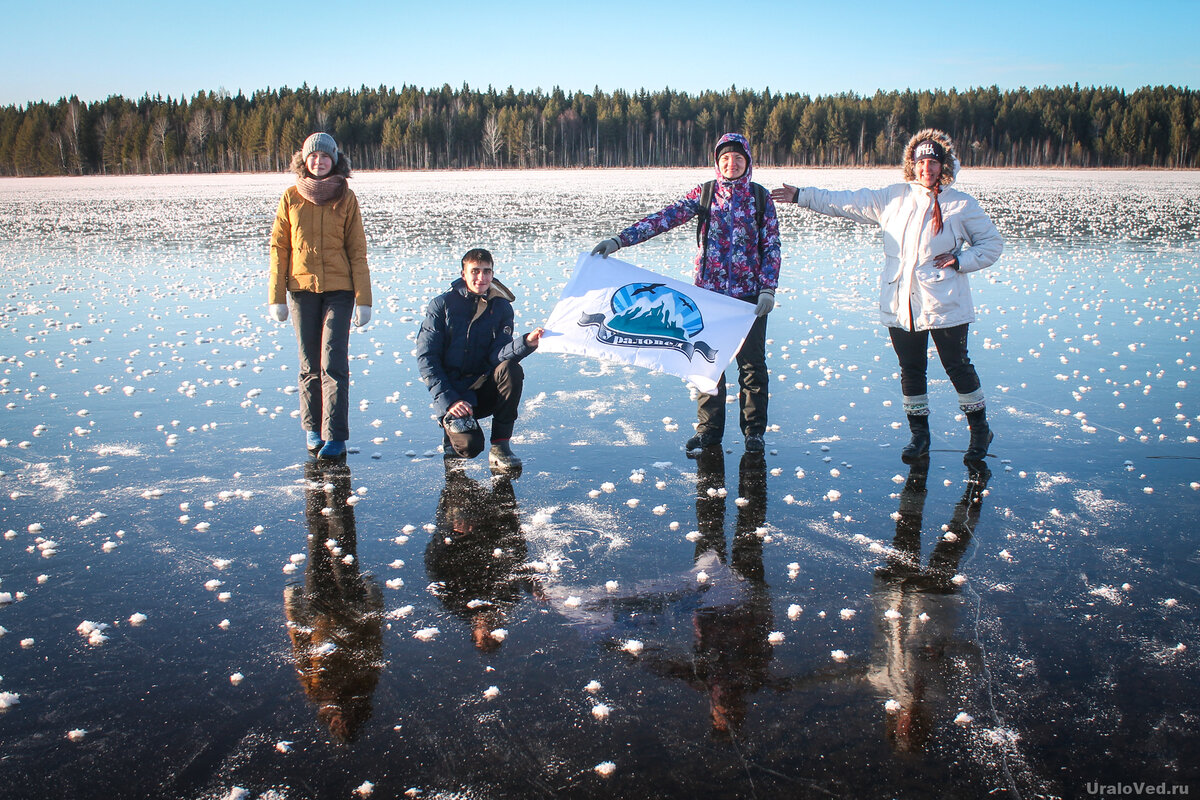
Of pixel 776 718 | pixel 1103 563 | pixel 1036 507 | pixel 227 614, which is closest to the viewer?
pixel 776 718

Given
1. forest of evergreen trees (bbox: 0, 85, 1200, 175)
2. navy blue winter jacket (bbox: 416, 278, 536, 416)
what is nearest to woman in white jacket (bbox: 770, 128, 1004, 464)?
navy blue winter jacket (bbox: 416, 278, 536, 416)

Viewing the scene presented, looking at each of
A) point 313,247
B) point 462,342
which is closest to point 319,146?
point 313,247

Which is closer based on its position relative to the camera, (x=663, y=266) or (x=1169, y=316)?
(x=1169, y=316)

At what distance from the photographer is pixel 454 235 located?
89.5ft

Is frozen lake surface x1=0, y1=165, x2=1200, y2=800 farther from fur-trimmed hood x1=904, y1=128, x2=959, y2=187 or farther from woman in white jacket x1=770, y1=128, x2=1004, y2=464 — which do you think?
fur-trimmed hood x1=904, y1=128, x2=959, y2=187

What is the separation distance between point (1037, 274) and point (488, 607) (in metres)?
17.1

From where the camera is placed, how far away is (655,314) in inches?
271

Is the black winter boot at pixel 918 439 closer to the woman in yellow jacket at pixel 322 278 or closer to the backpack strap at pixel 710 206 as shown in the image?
the backpack strap at pixel 710 206

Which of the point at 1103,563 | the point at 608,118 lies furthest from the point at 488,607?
the point at 608,118

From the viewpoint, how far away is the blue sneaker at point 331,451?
696 centimetres

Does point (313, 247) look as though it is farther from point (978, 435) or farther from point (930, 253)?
point (978, 435)

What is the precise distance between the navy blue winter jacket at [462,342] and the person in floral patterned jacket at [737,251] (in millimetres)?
1047

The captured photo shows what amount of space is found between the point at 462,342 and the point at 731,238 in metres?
2.39

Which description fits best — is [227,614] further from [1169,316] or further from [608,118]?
[608,118]
